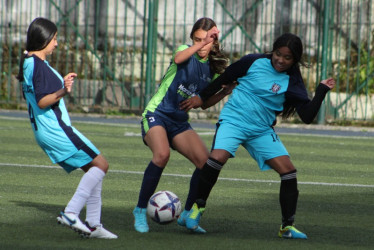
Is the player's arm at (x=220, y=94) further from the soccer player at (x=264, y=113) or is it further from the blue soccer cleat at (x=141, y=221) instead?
the blue soccer cleat at (x=141, y=221)

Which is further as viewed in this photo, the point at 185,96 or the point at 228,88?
the point at 185,96

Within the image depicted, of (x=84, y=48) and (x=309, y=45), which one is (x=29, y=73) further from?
(x=84, y=48)

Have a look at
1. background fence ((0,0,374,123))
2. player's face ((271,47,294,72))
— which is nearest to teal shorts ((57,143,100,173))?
player's face ((271,47,294,72))

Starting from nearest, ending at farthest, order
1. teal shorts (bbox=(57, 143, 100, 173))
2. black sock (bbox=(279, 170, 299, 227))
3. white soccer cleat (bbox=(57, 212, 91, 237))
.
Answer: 1. white soccer cleat (bbox=(57, 212, 91, 237))
2. teal shorts (bbox=(57, 143, 100, 173))
3. black sock (bbox=(279, 170, 299, 227))

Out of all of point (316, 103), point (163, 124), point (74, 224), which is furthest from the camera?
point (163, 124)

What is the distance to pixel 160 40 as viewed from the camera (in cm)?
1919

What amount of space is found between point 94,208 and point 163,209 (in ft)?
1.87

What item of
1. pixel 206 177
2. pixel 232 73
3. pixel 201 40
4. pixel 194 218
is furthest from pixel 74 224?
pixel 201 40

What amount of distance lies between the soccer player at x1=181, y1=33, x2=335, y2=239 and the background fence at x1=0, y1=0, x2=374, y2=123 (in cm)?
1052

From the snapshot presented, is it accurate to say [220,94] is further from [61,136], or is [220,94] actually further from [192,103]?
[61,136]

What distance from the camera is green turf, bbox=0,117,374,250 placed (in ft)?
18.5

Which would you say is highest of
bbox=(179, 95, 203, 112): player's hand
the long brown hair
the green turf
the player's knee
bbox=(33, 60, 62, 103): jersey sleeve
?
the long brown hair

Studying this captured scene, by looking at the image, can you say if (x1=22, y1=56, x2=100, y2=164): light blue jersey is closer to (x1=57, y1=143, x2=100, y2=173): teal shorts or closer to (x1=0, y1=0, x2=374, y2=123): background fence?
(x1=57, y1=143, x2=100, y2=173): teal shorts

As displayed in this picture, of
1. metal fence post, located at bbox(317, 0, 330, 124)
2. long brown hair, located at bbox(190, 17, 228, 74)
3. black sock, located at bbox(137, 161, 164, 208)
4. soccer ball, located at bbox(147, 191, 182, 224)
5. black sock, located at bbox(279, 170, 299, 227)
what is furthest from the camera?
metal fence post, located at bbox(317, 0, 330, 124)
